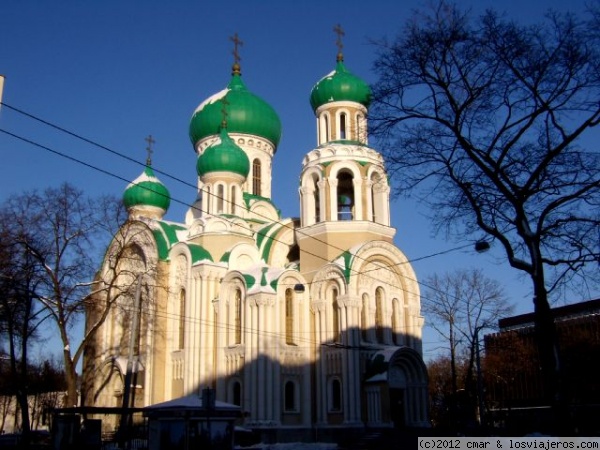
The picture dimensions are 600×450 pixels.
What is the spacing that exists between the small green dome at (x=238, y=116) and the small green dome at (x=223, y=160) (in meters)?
3.89

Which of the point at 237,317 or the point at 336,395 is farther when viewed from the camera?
the point at 237,317

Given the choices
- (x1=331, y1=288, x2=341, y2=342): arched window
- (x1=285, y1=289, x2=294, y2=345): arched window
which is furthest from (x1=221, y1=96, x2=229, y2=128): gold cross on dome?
(x1=331, y1=288, x2=341, y2=342): arched window

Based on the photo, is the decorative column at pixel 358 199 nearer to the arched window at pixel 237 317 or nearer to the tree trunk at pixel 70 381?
the arched window at pixel 237 317

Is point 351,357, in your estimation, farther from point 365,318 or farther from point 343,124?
point 343,124

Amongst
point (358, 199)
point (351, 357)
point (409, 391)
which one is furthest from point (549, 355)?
point (358, 199)

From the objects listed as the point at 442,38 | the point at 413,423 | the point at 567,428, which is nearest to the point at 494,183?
the point at 442,38

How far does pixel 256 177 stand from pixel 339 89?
8.00 metres

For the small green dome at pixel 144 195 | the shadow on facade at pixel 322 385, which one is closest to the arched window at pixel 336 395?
the shadow on facade at pixel 322 385

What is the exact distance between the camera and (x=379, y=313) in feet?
87.0

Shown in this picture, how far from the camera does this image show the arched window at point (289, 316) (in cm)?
2633

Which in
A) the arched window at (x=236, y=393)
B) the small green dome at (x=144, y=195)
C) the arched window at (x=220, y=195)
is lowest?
the arched window at (x=236, y=393)

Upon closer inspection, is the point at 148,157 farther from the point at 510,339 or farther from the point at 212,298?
the point at 510,339

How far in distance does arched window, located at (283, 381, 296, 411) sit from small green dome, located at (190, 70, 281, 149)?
14146 millimetres

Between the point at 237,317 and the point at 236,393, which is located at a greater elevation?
the point at 237,317
